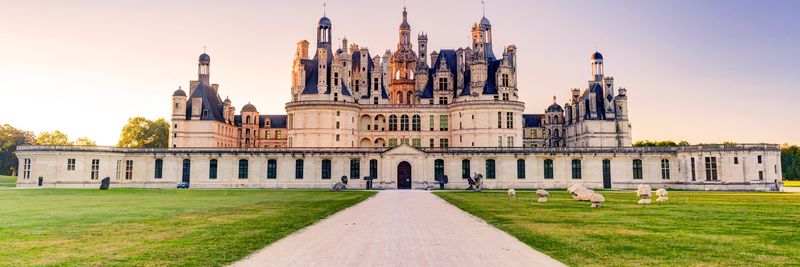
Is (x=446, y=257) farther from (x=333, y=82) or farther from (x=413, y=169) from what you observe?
(x=333, y=82)

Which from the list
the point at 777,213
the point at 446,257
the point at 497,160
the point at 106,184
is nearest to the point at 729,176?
the point at 497,160

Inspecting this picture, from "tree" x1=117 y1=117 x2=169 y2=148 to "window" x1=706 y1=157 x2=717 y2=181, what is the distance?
288 ft

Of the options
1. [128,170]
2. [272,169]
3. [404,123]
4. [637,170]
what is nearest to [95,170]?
[128,170]

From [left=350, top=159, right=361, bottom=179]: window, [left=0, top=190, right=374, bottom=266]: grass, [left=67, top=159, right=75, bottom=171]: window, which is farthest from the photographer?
[left=350, top=159, right=361, bottom=179]: window

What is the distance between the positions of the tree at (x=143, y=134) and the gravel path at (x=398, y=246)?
289ft

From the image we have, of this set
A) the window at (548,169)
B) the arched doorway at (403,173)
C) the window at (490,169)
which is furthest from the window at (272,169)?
the window at (548,169)

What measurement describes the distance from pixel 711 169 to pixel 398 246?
2226 inches

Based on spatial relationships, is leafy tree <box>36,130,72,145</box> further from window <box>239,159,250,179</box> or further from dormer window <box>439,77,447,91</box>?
dormer window <box>439,77,447,91</box>

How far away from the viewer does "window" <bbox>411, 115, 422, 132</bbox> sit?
7444cm

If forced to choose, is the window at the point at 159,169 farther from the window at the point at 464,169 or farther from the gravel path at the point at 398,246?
the gravel path at the point at 398,246

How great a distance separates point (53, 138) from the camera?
103 meters

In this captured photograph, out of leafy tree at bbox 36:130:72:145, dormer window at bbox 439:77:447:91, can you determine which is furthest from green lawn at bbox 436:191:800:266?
leafy tree at bbox 36:130:72:145

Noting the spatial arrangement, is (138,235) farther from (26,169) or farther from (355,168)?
(26,169)

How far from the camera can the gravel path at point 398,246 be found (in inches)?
462
